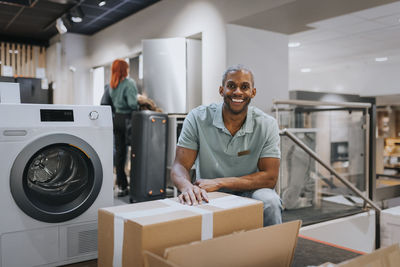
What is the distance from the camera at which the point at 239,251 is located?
1.05 meters

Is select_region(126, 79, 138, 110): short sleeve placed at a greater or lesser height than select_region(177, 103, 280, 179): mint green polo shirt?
greater

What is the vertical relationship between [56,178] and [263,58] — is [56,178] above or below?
below

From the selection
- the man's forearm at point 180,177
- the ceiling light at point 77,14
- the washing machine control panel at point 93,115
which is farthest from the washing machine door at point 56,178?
the ceiling light at point 77,14

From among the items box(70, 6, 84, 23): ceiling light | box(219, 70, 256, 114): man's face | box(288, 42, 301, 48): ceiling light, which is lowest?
box(219, 70, 256, 114): man's face

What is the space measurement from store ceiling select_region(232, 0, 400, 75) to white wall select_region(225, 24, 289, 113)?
0.10m

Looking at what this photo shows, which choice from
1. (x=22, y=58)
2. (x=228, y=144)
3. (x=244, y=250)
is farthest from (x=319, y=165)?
(x=22, y=58)

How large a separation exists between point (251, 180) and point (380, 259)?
2.43 ft

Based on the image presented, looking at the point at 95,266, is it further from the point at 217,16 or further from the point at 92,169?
the point at 217,16

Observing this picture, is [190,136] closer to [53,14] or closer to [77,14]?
[77,14]

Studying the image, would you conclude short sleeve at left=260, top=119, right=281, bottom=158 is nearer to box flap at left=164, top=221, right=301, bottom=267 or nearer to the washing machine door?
box flap at left=164, top=221, right=301, bottom=267

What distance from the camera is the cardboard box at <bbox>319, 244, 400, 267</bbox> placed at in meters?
0.91

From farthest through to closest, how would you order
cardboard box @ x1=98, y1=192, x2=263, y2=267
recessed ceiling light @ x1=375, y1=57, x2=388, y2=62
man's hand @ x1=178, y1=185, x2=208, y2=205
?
recessed ceiling light @ x1=375, y1=57, x2=388, y2=62 < man's hand @ x1=178, y1=185, x2=208, y2=205 < cardboard box @ x1=98, y1=192, x2=263, y2=267

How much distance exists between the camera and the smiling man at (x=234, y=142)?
5.63 ft

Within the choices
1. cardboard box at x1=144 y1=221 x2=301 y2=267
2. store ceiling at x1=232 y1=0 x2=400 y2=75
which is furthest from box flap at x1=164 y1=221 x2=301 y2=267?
store ceiling at x1=232 y1=0 x2=400 y2=75
